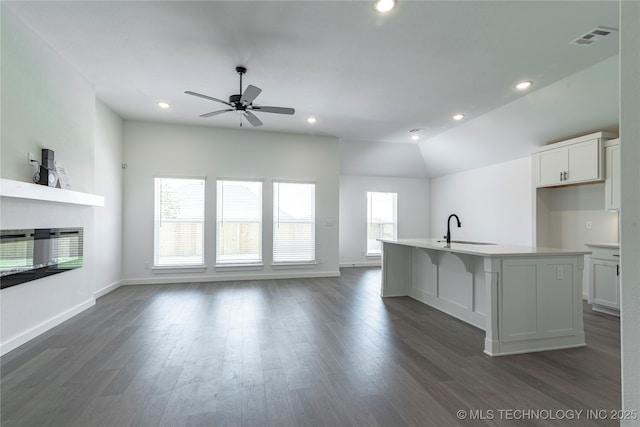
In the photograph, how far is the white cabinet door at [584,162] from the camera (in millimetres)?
4523

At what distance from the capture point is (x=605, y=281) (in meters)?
4.31

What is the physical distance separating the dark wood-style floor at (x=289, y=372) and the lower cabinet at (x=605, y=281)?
0.26 meters

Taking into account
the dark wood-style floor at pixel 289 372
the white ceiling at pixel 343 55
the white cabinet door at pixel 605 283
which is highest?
the white ceiling at pixel 343 55

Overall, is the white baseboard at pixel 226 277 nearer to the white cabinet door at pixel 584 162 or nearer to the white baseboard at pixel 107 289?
the white baseboard at pixel 107 289

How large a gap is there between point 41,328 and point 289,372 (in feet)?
9.65

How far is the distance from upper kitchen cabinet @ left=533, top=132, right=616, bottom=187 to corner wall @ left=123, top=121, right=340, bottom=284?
388 centimetres

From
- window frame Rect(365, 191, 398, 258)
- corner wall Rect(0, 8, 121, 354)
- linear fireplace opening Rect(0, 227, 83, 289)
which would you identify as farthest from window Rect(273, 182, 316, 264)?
linear fireplace opening Rect(0, 227, 83, 289)

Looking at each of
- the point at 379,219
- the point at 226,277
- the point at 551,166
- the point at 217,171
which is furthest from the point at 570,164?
the point at 226,277

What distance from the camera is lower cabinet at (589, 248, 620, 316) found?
165 inches

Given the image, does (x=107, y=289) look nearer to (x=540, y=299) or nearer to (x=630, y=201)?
(x=540, y=299)

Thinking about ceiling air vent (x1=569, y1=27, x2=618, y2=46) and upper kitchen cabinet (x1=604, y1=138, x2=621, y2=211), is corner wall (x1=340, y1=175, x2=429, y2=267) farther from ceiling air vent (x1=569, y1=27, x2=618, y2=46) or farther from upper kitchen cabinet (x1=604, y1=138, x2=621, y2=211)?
ceiling air vent (x1=569, y1=27, x2=618, y2=46)

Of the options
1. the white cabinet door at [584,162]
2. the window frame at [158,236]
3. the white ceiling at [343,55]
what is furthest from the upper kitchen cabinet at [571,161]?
the window frame at [158,236]

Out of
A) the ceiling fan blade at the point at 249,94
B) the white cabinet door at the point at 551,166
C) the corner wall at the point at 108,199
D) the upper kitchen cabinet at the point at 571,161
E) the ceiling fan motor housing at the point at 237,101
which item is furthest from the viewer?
the white cabinet door at the point at 551,166

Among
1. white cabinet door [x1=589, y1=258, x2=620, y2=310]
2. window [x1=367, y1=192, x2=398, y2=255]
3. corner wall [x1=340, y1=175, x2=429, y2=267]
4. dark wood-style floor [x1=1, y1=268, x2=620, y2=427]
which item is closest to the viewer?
dark wood-style floor [x1=1, y1=268, x2=620, y2=427]
